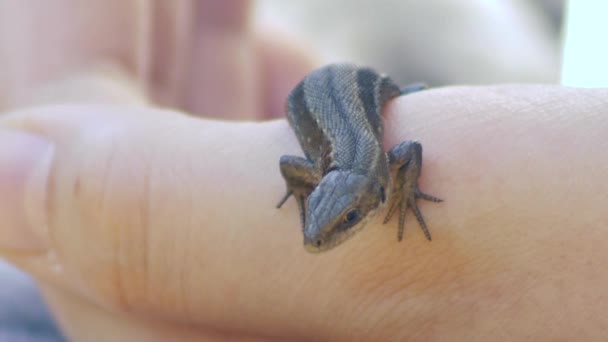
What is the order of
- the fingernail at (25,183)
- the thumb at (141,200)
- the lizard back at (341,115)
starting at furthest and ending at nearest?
the fingernail at (25,183), the lizard back at (341,115), the thumb at (141,200)

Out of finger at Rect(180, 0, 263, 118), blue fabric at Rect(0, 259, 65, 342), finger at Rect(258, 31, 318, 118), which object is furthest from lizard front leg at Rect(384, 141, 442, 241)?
finger at Rect(258, 31, 318, 118)

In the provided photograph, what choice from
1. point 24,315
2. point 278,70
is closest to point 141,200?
point 24,315

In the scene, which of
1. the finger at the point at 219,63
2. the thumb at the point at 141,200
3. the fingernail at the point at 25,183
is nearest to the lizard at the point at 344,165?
the thumb at the point at 141,200

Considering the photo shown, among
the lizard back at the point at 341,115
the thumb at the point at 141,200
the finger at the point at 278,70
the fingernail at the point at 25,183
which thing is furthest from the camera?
the finger at the point at 278,70

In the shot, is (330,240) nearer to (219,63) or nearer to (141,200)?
(141,200)

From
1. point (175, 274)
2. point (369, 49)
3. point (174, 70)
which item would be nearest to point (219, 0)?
point (174, 70)

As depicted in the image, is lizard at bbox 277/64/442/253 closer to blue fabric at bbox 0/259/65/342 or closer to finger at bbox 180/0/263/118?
blue fabric at bbox 0/259/65/342

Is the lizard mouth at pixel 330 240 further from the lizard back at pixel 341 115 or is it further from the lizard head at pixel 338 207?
the lizard back at pixel 341 115
